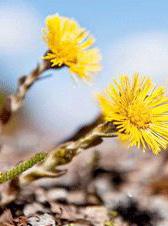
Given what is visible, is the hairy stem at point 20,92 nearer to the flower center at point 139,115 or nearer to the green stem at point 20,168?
the green stem at point 20,168

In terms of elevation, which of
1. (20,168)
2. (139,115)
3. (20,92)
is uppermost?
(20,92)

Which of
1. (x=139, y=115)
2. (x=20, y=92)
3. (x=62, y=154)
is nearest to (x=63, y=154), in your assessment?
(x=62, y=154)

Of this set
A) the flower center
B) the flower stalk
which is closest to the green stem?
the flower stalk

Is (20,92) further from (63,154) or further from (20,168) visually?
(20,168)

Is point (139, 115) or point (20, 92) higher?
point (20, 92)

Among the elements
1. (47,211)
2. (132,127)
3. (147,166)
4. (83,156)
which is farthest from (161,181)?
(132,127)

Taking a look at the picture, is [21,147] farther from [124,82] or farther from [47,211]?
[124,82]

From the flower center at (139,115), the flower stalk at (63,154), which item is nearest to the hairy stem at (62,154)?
the flower stalk at (63,154)
